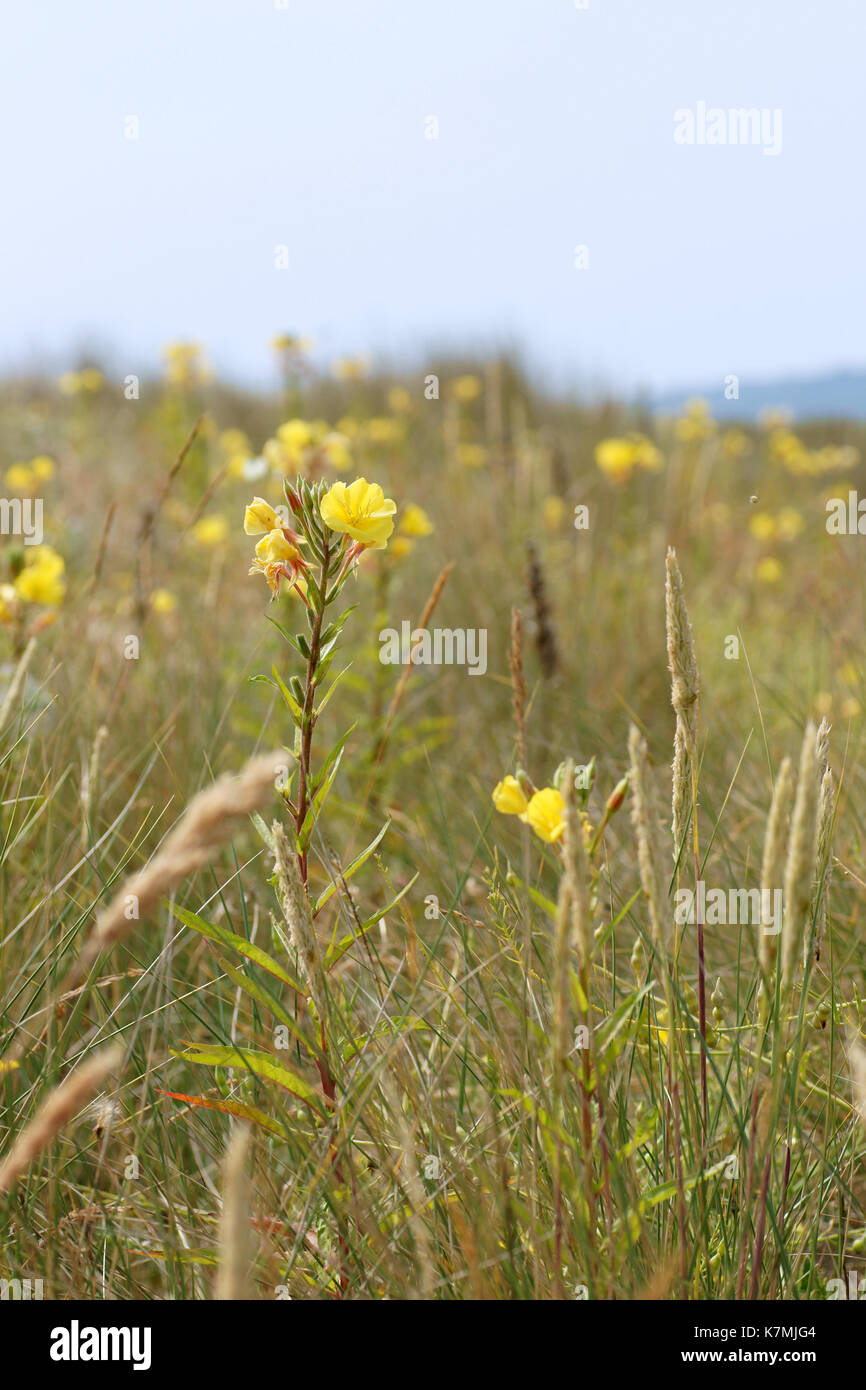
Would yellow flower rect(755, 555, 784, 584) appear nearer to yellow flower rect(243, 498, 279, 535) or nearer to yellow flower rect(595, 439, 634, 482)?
yellow flower rect(595, 439, 634, 482)

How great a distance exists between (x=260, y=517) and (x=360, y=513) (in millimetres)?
163

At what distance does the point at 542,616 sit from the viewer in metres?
3.14

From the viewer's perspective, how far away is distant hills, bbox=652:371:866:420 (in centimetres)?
379

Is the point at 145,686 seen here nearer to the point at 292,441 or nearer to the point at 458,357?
the point at 292,441

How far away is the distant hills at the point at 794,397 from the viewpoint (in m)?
3.79

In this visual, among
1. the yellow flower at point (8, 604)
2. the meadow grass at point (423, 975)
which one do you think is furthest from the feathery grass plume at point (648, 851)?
the yellow flower at point (8, 604)

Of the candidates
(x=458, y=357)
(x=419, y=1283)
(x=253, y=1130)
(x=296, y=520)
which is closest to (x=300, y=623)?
(x=296, y=520)

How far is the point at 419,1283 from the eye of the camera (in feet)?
3.63

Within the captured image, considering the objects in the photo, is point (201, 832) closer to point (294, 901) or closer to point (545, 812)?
point (294, 901)

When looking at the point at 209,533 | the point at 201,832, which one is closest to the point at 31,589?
the point at 201,832

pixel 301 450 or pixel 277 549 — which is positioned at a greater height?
pixel 301 450

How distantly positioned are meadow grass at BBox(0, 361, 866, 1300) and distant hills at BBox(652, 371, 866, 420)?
776 mm

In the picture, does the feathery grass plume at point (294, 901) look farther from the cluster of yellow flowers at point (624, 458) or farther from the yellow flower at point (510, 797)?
the cluster of yellow flowers at point (624, 458)

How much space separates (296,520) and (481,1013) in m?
0.70
